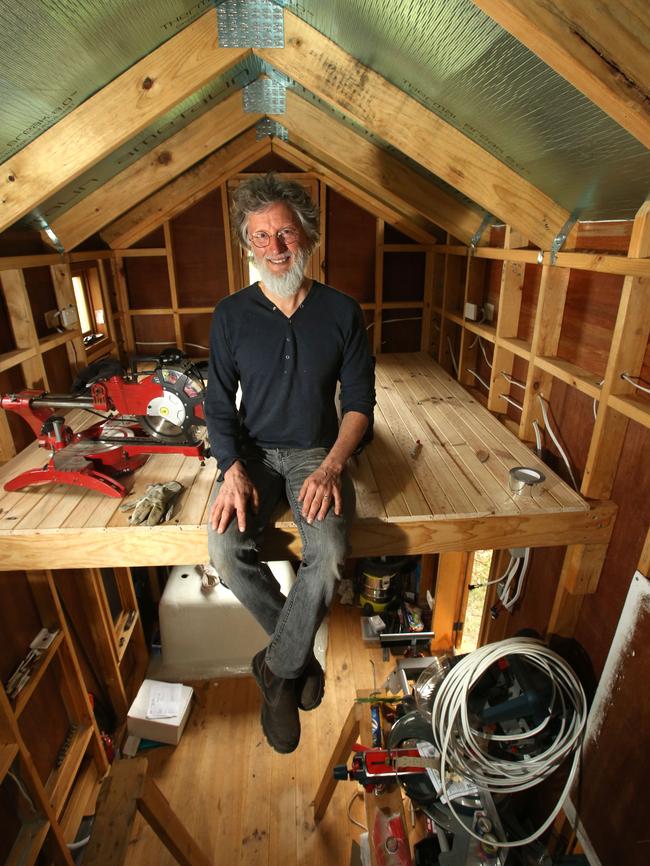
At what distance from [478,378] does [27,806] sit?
3.55m

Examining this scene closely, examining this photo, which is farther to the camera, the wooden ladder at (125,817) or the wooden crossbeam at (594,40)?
the wooden ladder at (125,817)

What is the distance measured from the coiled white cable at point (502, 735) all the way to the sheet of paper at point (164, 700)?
1.93 metres

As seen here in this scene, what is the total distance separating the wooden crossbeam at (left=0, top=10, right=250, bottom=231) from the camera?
1913 mm

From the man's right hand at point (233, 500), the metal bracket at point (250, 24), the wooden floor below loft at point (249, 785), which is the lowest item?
the wooden floor below loft at point (249, 785)

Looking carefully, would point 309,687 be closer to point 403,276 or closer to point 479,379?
point 479,379

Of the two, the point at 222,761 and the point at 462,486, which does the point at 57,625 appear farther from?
the point at 462,486

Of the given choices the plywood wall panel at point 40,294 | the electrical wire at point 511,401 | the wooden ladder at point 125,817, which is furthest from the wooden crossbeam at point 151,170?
the wooden ladder at point 125,817

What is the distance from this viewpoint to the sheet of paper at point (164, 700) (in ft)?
9.98

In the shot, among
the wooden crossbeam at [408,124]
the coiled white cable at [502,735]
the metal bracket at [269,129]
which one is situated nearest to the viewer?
the coiled white cable at [502,735]

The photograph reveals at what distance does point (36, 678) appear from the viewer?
90.1 inches

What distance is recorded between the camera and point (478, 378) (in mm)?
3588

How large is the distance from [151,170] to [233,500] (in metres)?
2.64

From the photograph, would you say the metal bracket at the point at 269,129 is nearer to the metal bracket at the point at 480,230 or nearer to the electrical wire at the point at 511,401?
the metal bracket at the point at 480,230

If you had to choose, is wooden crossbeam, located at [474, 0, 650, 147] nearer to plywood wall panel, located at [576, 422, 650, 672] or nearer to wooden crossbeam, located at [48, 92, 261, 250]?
plywood wall panel, located at [576, 422, 650, 672]
